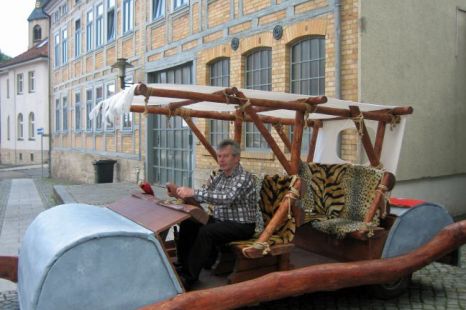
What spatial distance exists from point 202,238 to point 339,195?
1998 mm

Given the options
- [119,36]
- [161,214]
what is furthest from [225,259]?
[119,36]

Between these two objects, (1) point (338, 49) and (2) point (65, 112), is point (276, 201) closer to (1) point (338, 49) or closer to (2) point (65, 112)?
(1) point (338, 49)

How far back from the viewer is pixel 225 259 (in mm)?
4605

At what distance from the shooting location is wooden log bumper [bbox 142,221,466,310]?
3516 mm

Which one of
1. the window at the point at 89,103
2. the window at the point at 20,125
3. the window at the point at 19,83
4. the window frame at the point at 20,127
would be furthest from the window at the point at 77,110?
the window at the point at 20,125

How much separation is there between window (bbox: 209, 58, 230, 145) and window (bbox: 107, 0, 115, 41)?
743 centimetres

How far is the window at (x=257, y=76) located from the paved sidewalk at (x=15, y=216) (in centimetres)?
463

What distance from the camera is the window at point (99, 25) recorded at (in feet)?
63.2

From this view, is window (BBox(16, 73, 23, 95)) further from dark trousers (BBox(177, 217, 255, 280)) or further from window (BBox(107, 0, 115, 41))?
dark trousers (BBox(177, 217, 255, 280))

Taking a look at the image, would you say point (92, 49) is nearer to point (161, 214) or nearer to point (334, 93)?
point (334, 93)

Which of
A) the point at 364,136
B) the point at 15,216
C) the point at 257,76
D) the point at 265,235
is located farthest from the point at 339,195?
the point at 15,216

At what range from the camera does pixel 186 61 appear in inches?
511

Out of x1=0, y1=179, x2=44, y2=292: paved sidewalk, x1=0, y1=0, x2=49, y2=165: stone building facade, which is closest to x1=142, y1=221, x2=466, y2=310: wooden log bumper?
x1=0, y1=179, x2=44, y2=292: paved sidewalk

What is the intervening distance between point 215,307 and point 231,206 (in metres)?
1.21
